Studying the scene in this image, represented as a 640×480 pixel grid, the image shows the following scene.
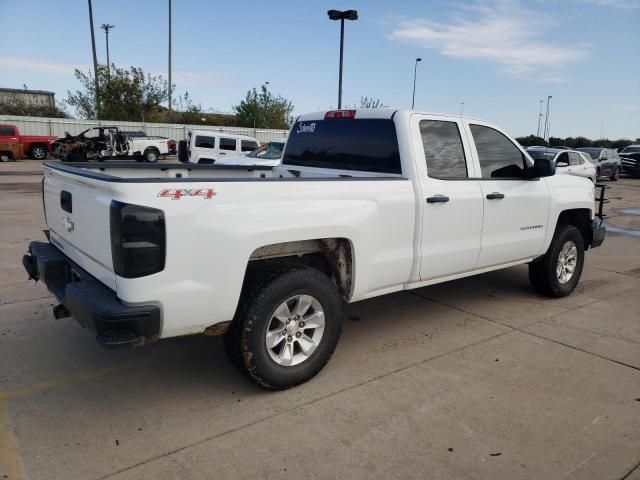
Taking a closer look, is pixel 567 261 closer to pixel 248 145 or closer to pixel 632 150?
pixel 248 145

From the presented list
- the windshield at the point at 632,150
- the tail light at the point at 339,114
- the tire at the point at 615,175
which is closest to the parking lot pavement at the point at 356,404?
the tail light at the point at 339,114

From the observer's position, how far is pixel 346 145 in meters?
4.52

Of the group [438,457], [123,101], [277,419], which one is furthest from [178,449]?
[123,101]

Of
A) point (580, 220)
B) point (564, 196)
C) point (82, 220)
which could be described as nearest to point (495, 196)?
point (564, 196)

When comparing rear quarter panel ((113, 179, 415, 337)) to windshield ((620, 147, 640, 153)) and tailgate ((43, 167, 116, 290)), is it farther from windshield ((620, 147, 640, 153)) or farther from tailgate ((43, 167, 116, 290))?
windshield ((620, 147, 640, 153))

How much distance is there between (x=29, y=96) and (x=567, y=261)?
193 ft

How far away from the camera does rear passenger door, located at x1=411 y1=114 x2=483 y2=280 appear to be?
404 centimetres

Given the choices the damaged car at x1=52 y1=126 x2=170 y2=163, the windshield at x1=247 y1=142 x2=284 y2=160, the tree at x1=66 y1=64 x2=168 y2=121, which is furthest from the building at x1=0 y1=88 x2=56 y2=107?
the windshield at x1=247 y1=142 x2=284 y2=160

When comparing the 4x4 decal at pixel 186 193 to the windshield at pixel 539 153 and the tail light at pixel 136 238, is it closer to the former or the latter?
the tail light at pixel 136 238

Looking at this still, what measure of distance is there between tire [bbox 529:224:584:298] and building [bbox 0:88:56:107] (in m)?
54.4

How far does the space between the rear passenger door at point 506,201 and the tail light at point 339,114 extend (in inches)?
41.4

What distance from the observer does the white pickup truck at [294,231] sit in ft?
8.96

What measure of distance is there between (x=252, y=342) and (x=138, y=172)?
7.12 feet

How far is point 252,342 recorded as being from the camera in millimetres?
3168
